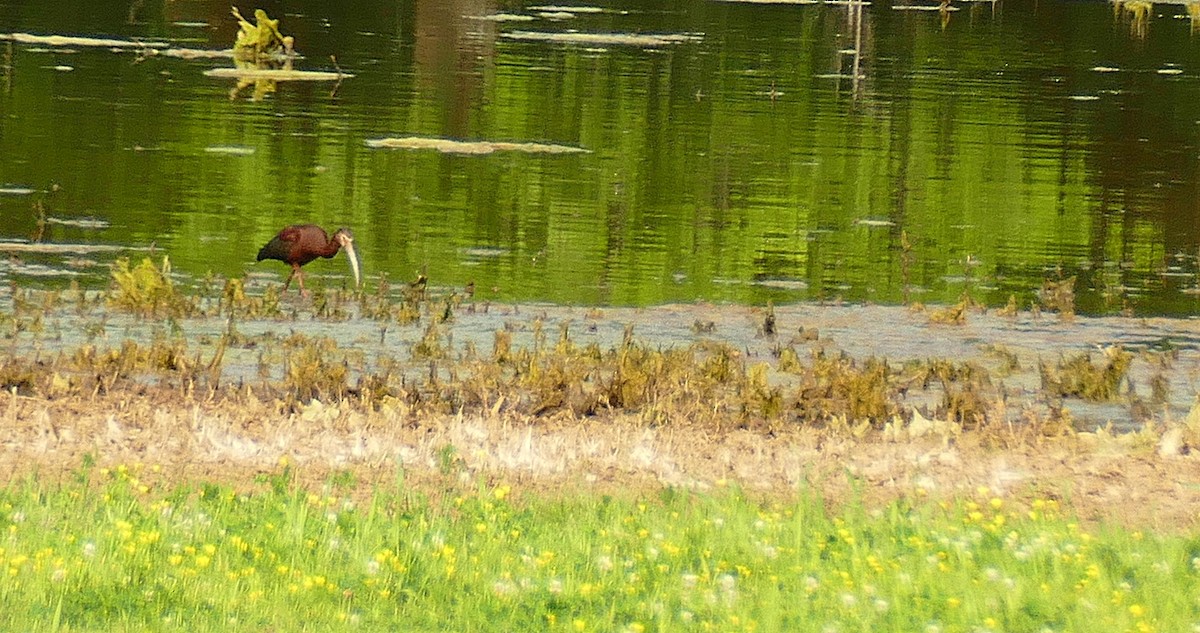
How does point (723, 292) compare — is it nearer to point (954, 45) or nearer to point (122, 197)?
point (122, 197)

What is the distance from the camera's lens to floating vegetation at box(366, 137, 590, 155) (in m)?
25.6

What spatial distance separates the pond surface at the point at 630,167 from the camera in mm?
18578

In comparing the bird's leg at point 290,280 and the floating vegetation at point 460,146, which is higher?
the floating vegetation at point 460,146

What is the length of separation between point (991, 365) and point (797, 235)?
6.49 m

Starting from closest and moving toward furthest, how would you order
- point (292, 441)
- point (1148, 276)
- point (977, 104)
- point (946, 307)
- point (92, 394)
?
point (292, 441) < point (92, 394) < point (946, 307) < point (1148, 276) < point (977, 104)

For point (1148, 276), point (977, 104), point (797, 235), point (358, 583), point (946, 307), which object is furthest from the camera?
point (977, 104)

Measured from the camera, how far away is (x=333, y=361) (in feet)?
44.5

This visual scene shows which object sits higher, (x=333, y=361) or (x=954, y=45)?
(x=954, y=45)

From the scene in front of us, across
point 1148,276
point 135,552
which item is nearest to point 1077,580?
point 135,552

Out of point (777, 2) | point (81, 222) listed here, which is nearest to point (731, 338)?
point (81, 222)

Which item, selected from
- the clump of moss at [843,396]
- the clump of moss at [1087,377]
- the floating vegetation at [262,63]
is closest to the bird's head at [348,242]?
the clump of moss at [843,396]

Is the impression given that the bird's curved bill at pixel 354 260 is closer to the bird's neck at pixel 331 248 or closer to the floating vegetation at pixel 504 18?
the bird's neck at pixel 331 248

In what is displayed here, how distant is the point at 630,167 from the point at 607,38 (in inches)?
742

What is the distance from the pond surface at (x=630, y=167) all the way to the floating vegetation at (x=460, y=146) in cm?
40
